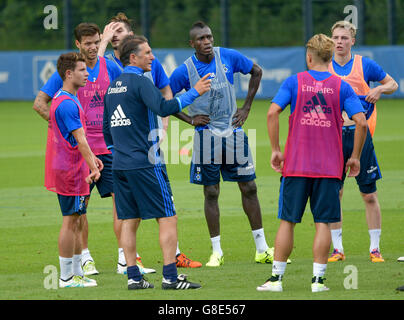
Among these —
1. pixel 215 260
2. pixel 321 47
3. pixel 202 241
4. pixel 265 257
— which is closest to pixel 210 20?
pixel 202 241

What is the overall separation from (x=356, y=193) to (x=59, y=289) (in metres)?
7.58

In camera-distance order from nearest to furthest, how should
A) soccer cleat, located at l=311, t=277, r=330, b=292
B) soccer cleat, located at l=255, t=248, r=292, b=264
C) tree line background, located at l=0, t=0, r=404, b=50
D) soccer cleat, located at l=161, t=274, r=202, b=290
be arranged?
soccer cleat, located at l=311, t=277, r=330, b=292 → soccer cleat, located at l=161, t=274, r=202, b=290 → soccer cleat, located at l=255, t=248, r=292, b=264 → tree line background, located at l=0, t=0, r=404, b=50

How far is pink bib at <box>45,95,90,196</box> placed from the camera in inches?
322

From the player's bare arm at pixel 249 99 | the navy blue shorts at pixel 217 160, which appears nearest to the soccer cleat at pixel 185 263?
the navy blue shorts at pixel 217 160

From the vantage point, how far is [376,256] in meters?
9.22

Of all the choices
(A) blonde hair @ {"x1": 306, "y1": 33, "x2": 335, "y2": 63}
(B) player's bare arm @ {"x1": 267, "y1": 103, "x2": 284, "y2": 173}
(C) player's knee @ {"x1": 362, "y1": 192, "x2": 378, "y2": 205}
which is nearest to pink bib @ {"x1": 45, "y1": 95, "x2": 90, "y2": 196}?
(B) player's bare arm @ {"x1": 267, "y1": 103, "x2": 284, "y2": 173}

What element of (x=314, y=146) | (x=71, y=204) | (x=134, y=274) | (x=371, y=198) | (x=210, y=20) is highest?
(x=210, y=20)

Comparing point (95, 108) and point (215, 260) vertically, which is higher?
point (95, 108)

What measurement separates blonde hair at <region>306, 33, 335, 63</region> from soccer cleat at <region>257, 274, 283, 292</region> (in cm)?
193

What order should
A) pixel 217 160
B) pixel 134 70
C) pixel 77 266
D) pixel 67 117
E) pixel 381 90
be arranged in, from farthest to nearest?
pixel 217 160 → pixel 381 90 → pixel 77 266 → pixel 67 117 → pixel 134 70

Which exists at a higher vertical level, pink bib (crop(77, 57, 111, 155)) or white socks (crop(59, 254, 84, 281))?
pink bib (crop(77, 57, 111, 155))

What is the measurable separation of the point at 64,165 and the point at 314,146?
2.37 metres

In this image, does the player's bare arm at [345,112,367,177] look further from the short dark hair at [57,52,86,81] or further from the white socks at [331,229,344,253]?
the short dark hair at [57,52,86,81]

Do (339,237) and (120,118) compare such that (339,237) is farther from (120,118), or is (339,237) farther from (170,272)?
(120,118)
